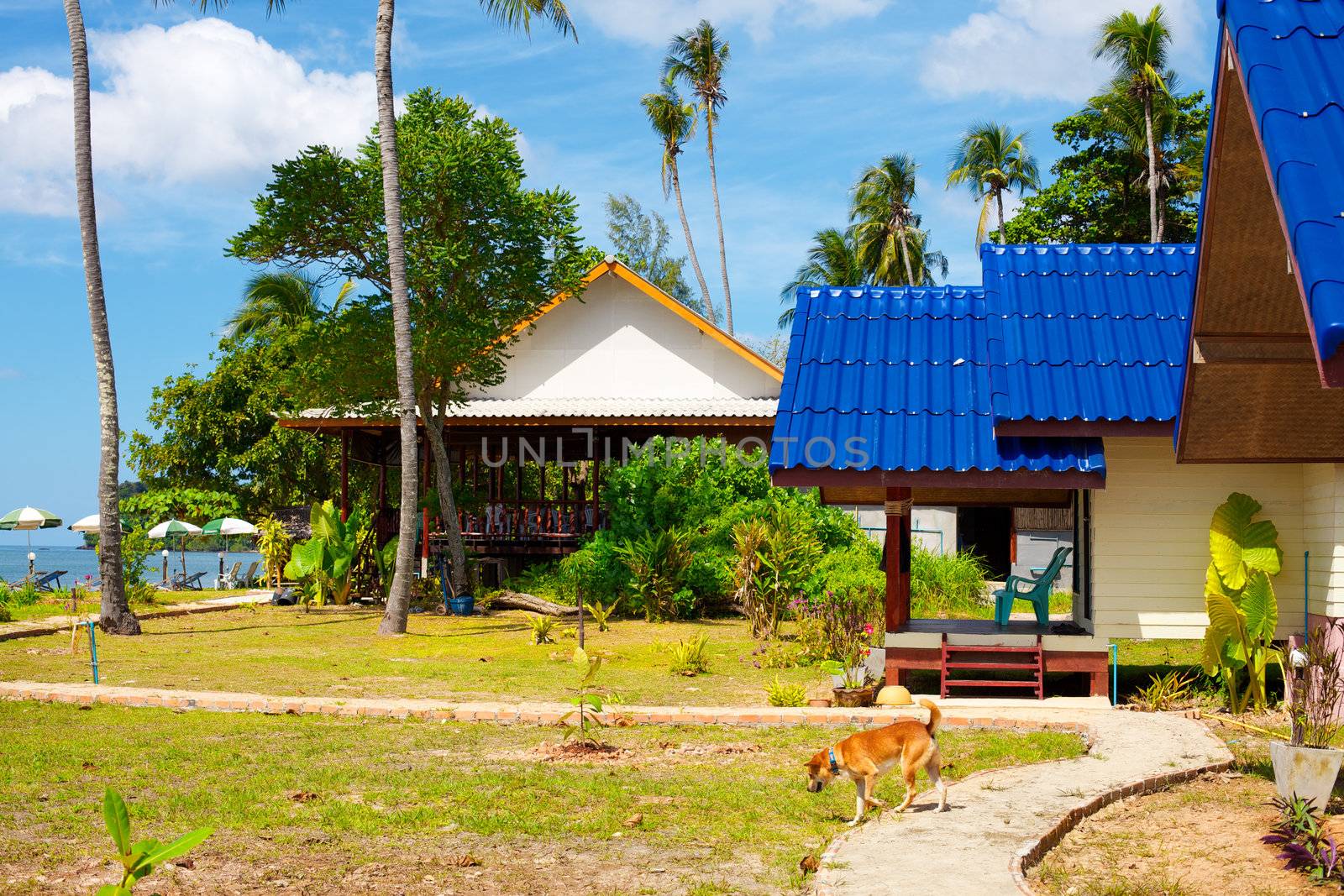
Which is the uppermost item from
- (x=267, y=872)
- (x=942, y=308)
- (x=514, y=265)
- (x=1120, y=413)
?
(x=514, y=265)

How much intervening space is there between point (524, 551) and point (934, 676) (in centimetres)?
1181

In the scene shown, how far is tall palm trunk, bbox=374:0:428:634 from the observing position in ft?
58.9

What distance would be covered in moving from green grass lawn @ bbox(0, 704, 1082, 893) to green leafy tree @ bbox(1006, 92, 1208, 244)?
33.1m

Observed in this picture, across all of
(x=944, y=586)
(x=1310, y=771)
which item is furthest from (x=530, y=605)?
(x=1310, y=771)

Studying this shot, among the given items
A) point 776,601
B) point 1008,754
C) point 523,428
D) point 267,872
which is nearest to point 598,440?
point 523,428

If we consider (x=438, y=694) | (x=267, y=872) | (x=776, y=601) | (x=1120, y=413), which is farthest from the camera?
(x=776, y=601)

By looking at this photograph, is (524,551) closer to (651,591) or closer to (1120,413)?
(651,591)

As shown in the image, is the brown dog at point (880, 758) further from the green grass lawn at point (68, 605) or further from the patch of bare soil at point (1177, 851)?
the green grass lawn at point (68, 605)

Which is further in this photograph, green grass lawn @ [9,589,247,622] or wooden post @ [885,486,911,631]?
green grass lawn @ [9,589,247,622]

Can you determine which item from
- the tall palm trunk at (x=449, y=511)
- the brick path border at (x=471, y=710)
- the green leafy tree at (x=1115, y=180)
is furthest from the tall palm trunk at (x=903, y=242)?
the brick path border at (x=471, y=710)

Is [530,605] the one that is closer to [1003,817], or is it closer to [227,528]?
[227,528]

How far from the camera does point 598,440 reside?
25125 millimetres

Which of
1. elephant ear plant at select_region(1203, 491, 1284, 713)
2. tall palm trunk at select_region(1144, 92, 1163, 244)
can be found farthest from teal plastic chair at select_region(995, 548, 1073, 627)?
tall palm trunk at select_region(1144, 92, 1163, 244)

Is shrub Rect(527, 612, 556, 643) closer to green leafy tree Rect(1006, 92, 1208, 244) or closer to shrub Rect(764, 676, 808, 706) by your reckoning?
shrub Rect(764, 676, 808, 706)
